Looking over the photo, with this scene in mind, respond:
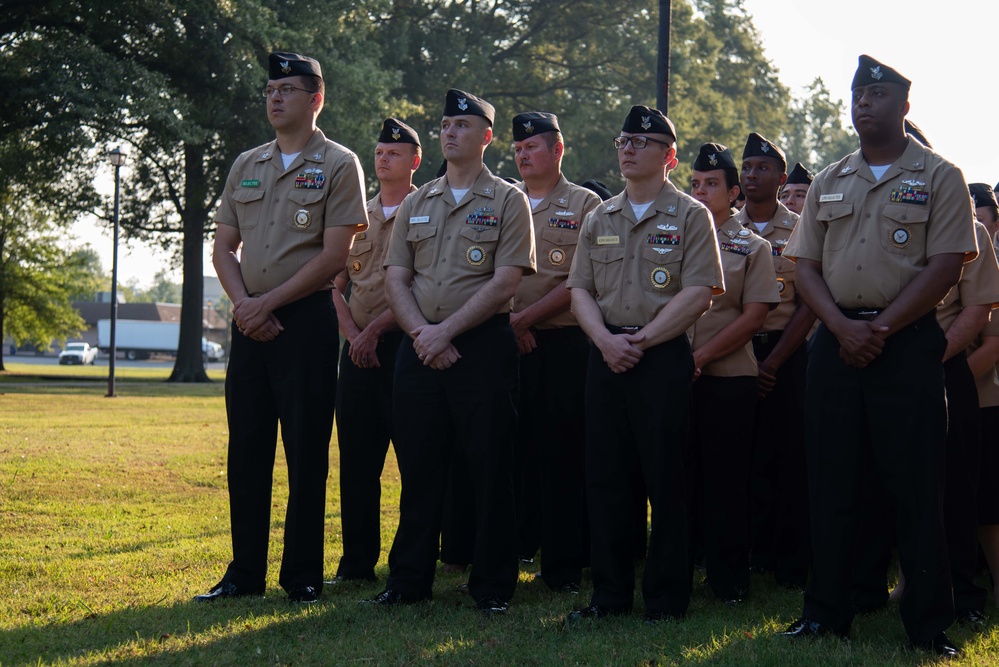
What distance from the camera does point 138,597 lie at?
5.80 m

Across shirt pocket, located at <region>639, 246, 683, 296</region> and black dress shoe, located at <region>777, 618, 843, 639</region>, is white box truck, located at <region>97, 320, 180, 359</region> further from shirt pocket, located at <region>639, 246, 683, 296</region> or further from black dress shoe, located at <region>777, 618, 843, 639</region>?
black dress shoe, located at <region>777, 618, 843, 639</region>

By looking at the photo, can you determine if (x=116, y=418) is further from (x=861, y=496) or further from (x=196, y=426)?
(x=861, y=496)

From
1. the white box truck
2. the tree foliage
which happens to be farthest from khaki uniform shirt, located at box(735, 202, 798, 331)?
the white box truck

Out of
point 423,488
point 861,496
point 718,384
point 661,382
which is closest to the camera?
point 861,496

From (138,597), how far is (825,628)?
3469 millimetres

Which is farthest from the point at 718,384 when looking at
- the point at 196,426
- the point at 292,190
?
the point at 196,426

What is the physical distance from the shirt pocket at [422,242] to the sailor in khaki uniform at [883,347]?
191 cm

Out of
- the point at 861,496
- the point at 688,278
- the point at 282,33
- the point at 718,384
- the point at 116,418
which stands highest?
the point at 282,33

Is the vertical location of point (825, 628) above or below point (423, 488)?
below

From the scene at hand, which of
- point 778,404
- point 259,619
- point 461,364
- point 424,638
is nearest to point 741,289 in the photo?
point 778,404

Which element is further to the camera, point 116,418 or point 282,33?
point 282,33

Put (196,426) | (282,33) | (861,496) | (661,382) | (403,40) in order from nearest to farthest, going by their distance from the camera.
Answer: (861,496), (661,382), (196,426), (282,33), (403,40)

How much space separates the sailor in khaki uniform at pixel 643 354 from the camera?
17.5 feet

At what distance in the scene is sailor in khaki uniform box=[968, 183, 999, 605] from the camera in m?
5.87
